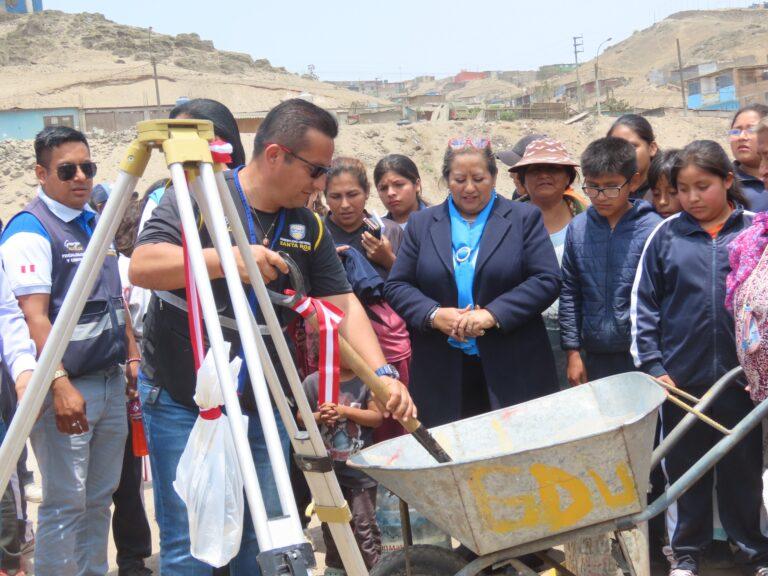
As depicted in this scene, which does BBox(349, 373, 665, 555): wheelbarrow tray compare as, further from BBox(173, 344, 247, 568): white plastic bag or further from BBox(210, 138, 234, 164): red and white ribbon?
BBox(210, 138, 234, 164): red and white ribbon

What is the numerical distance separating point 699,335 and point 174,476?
2.37m

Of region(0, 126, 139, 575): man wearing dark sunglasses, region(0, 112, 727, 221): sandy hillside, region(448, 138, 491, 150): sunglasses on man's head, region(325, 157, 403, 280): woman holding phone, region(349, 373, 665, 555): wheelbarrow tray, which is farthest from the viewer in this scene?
region(0, 112, 727, 221): sandy hillside

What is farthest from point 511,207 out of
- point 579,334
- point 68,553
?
point 68,553

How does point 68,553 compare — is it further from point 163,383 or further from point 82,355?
point 163,383

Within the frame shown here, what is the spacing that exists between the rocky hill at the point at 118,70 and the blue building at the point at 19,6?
16.6ft

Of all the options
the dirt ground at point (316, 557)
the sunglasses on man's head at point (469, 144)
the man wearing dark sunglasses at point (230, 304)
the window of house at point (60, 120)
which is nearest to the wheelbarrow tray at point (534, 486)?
the man wearing dark sunglasses at point (230, 304)

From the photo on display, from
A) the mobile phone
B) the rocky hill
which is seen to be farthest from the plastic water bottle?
the rocky hill

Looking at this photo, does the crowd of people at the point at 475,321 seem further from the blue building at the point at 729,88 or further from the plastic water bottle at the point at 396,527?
the blue building at the point at 729,88

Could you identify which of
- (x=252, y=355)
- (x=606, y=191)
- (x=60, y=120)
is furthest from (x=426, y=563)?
(x=60, y=120)

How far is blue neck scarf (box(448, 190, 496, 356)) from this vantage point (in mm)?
4262

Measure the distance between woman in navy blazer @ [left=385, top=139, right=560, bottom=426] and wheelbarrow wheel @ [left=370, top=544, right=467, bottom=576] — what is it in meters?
0.97

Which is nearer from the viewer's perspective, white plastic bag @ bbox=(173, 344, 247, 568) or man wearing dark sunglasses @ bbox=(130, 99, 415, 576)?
white plastic bag @ bbox=(173, 344, 247, 568)

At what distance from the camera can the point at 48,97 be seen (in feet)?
194

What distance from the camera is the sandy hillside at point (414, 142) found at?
31531mm
